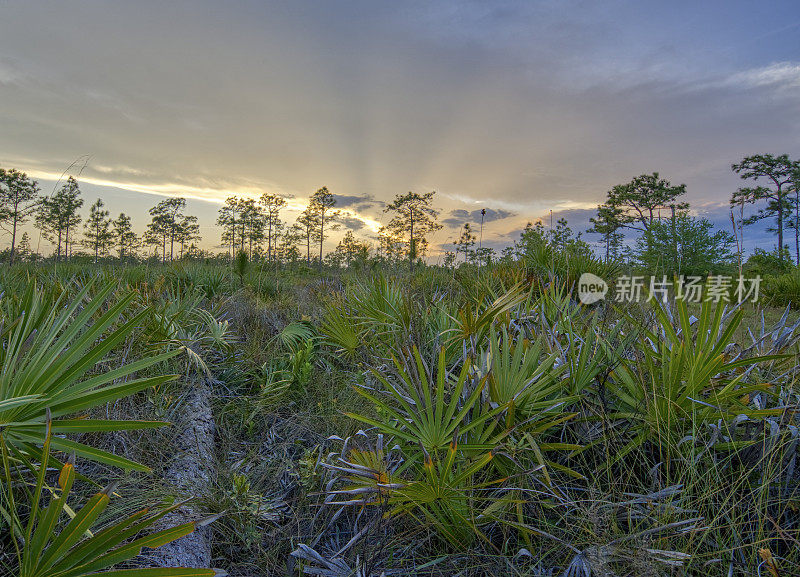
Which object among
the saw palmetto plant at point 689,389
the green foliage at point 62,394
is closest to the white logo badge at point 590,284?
the saw palmetto plant at point 689,389

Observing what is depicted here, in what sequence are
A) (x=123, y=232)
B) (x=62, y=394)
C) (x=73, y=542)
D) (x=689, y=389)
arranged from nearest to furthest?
1. (x=73, y=542)
2. (x=62, y=394)
3. (x=689, y=389)
4. (x=123, y=232)

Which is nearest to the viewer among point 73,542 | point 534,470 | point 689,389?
point 73,542

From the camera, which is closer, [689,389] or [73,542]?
[73,542]

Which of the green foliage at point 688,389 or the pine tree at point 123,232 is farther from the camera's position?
the pine tree at point 123,232

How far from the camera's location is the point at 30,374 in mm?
1465

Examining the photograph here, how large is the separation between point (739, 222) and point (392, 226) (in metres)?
26.6

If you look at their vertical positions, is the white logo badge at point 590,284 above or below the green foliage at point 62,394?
above

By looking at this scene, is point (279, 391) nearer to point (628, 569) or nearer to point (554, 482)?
point (554, 482)

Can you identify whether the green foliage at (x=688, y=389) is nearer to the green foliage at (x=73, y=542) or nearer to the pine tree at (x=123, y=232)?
the green foliage at (x=73, y=542)

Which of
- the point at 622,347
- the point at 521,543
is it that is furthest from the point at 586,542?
the point at 622,347

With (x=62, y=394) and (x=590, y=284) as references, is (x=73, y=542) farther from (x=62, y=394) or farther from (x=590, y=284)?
(x=590, y=284)

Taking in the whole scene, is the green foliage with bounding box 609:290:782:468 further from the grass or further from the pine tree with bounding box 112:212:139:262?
the pine tree with bounding box 112:212:139:262

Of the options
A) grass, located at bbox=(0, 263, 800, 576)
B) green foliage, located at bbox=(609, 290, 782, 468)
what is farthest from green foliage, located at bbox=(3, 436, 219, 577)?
green foliage, located at bbox=(609, 290, 782, 468)

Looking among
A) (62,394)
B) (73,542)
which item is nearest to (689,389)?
(73,542)
